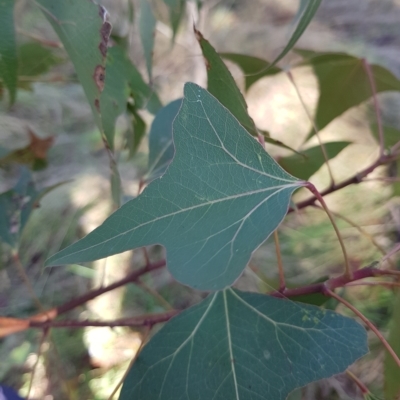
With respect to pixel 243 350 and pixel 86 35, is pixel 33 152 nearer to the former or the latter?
pixel 86 35

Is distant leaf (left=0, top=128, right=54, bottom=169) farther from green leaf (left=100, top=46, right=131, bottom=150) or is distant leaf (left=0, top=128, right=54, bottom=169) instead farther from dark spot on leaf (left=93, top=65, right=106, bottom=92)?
dark spot on leaf (left=93, top=65, right=106, bottom=92)

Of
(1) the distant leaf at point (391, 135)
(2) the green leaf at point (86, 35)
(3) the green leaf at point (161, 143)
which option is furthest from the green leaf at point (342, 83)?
(2) the green leaf at point (86, 35)

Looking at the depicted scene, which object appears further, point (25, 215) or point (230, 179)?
point (25, 215)

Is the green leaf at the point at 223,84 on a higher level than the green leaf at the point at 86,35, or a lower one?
lower

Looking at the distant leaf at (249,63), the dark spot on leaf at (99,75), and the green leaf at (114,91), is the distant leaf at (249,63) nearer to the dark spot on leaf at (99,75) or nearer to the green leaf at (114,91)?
the green leaf at (114,91)

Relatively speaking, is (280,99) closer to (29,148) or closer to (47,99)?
(47,99)

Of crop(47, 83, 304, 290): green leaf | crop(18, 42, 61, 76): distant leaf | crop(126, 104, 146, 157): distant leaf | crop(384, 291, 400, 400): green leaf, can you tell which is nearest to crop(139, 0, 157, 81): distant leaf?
crop(126, 104, 146, 157): distant leaf

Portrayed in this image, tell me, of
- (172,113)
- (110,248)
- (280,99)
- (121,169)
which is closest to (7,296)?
(121,169)
